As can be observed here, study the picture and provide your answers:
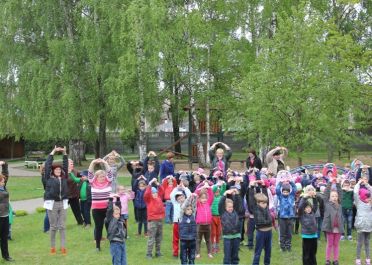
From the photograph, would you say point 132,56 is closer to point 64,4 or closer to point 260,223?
point 64,4

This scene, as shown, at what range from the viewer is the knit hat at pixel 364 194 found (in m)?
10.0

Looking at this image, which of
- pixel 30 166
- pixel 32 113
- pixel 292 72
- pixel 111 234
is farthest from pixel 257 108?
pixel 30 166

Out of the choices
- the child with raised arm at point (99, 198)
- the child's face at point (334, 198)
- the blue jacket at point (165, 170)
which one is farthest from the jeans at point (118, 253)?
the blue jacket at point (165, 170)

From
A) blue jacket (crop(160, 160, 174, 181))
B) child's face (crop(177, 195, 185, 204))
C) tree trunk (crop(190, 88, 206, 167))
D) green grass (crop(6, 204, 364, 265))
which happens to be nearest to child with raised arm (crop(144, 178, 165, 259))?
green grass (crop(6, 204, 364, 265))

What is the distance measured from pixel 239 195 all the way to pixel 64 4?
21.9m

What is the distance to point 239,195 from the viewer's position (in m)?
10.1

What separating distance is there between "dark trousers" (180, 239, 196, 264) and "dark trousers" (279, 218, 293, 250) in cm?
214

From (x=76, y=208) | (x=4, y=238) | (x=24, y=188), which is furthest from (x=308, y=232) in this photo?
(x=24, y=188)

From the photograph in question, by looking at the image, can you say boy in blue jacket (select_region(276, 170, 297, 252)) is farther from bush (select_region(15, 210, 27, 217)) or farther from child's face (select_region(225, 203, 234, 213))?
bush (select_region(15, 210, 27, 217))

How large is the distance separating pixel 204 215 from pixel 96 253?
2.40m

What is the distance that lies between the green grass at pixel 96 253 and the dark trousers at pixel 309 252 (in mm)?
409

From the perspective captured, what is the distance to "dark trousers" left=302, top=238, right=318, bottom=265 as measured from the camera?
30.7ft

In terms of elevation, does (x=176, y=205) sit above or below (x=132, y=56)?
below

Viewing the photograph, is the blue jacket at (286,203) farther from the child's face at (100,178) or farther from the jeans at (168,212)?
the child's face at (100,178)
